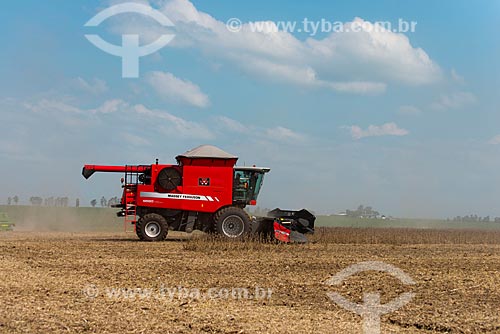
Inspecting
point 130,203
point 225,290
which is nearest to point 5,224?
point 130,203

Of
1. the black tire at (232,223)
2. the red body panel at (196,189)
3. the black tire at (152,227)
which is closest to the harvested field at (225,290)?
the black tire at (232,223)

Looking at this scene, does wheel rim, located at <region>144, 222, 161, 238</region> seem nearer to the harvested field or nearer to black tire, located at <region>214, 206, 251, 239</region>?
black tire, located at <region>214, 206, 251, 239</region>

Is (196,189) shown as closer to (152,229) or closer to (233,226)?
(233,226)

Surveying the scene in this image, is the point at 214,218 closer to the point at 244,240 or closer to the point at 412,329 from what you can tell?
the point at 244,240

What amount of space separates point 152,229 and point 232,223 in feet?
9.04

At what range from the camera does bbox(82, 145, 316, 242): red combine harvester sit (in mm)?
21828

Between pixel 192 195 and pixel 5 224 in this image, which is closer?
pixel 192 195

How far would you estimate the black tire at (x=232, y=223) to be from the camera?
70.0ft

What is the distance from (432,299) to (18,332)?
239 inches

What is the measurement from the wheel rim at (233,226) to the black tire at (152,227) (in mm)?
2036

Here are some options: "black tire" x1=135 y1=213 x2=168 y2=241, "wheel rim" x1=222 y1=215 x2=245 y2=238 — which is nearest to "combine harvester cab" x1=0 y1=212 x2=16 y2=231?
"black tire" x1=135 y1=213 x2=168 y2=241

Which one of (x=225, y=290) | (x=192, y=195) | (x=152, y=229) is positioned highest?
(x=192, y=195)

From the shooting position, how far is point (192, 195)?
72.1 ft

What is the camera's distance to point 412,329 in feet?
26.3
